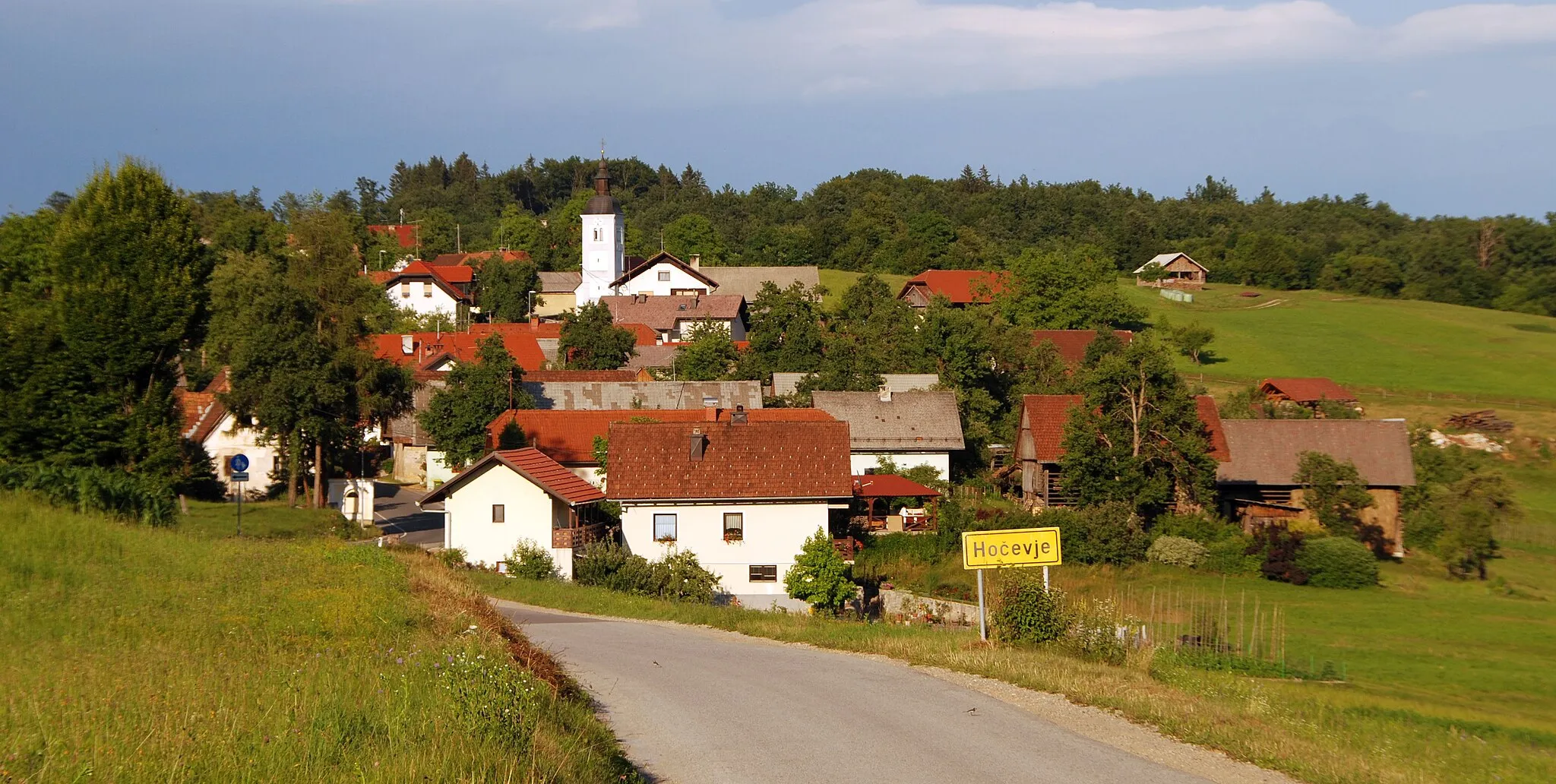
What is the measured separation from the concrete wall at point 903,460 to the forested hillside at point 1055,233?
6954 centimetres

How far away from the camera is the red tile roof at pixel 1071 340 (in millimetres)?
72650

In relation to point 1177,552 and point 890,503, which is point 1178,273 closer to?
point 890,503

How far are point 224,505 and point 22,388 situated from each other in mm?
16610

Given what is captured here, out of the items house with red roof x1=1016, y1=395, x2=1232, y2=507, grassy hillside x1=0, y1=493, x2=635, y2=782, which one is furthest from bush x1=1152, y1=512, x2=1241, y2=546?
grassy hillside x1=0, y1=493, x2=635, y2=782

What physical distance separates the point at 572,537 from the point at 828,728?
2439 cm

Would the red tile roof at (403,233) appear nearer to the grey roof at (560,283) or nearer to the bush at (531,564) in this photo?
the grey roof at (560,283)

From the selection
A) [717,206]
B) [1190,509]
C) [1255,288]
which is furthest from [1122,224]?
[1190,509]

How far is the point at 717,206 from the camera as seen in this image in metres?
167

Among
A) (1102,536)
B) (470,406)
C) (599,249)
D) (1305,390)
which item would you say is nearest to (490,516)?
(470,406)

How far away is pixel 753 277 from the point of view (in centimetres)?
11075

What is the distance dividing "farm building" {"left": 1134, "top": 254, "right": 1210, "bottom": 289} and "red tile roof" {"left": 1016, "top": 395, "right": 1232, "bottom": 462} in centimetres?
7120

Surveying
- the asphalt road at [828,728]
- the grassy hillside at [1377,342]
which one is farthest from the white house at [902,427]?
the asphalt road at [828,728]

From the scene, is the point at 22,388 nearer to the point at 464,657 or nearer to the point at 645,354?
the point at 464,657

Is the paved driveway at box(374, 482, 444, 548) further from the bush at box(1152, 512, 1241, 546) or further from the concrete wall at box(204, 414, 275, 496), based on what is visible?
the bush at box(1152, 512, 1241, 546)
